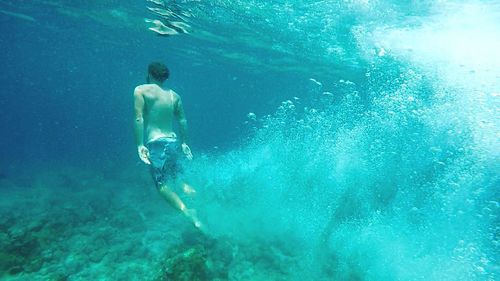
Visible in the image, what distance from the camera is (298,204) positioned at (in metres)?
18.9

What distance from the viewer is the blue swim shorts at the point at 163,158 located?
263 inches

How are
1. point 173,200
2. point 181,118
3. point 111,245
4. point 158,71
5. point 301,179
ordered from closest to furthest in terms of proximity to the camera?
point 173,200
point 158,71
point 181,118
point 111,245
point 301,179

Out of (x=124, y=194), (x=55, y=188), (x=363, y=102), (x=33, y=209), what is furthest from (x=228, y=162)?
(x=363, y=102)

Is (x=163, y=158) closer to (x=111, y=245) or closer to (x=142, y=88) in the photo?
(x=142, y=88)

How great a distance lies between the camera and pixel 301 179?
880 inches

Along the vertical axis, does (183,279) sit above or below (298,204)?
above

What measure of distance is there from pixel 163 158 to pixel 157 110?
1061mm

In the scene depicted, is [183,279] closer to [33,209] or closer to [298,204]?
[33,209]

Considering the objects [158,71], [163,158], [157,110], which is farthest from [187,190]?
[158,71]

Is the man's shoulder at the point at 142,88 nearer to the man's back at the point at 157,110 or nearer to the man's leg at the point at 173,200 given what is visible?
the man's back at the point at 157,110

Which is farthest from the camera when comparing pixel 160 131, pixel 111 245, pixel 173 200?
pixel 111 245

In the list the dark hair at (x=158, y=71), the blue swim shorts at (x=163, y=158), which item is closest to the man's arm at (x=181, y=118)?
the blue swim shorts at (x=163, y=158)

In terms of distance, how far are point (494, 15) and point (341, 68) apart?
16216 millimetres

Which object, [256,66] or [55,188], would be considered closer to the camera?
[55,188]
